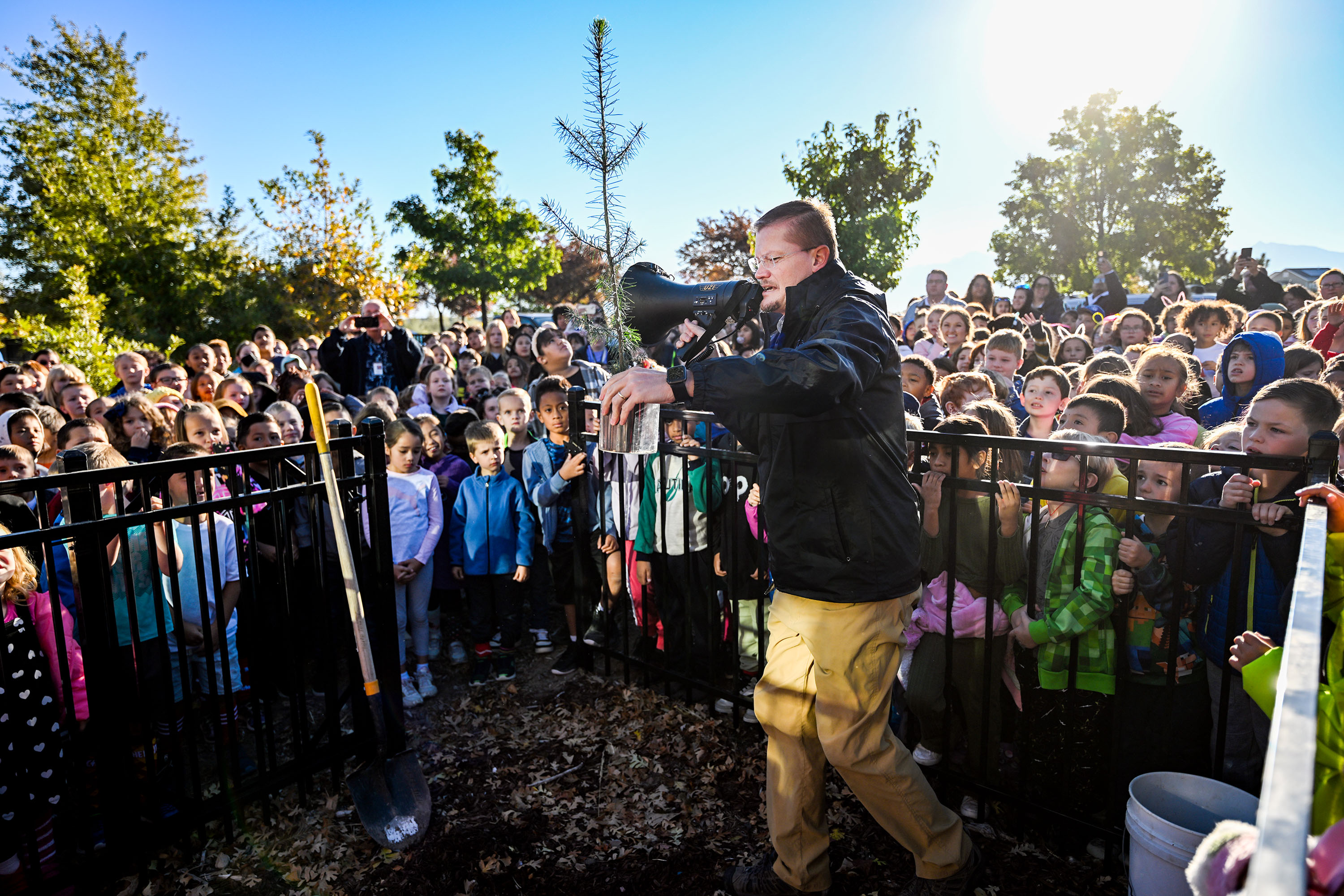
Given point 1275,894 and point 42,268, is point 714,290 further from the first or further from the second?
point 42,268

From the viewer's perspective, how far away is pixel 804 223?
8.16ft

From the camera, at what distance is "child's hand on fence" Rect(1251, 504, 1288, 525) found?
2225 mm

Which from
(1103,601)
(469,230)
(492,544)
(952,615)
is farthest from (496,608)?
(469,230)

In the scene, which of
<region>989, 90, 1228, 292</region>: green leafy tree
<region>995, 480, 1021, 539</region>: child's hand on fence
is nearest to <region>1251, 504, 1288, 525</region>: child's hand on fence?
<region>995, 480, 1021, 539</region>: child's hand on fence

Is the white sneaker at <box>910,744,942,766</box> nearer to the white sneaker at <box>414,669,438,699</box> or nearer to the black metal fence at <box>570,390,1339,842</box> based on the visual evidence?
the black metal fence at <box>570,390,1339,842</box>

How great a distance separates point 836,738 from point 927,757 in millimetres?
1085

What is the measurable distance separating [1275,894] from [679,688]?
3906 mm

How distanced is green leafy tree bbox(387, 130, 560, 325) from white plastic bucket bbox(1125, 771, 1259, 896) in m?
25.4

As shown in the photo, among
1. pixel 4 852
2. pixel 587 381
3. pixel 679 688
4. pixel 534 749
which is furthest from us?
pixel 587 381

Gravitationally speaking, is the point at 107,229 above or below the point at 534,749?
above

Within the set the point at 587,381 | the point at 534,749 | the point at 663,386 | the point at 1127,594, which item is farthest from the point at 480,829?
the point at 587,381

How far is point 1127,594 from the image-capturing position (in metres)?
2.68

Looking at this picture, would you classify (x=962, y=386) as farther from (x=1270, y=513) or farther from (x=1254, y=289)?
(x=1254, y=289)

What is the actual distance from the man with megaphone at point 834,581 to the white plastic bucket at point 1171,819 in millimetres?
541
